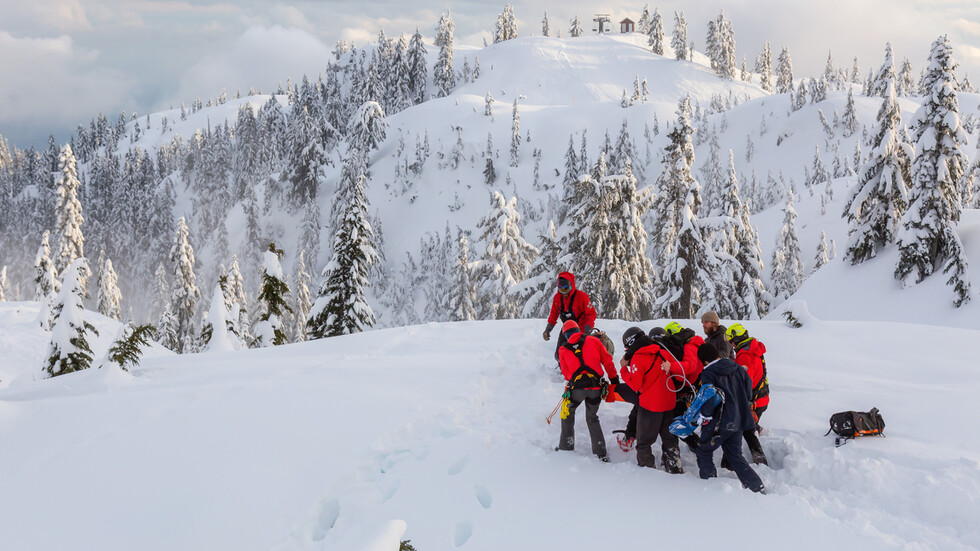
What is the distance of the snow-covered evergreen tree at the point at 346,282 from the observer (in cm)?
2138

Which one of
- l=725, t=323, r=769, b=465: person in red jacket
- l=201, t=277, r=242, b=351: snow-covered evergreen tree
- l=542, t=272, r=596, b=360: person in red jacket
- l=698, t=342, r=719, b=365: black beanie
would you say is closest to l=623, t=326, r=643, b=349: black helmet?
l=698, t=342, r=719, b=365: black beanie

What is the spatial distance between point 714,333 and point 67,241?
153 feet

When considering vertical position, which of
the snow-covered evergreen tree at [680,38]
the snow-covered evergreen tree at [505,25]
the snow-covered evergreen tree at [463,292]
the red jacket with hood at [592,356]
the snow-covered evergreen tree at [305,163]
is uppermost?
the snow-covered evergreen tree at [505,25]

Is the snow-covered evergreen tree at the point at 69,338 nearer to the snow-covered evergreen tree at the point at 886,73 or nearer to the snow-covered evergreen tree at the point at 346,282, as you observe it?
the snow-covered evergreen tree at the point at 346,282

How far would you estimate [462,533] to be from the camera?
5715mm

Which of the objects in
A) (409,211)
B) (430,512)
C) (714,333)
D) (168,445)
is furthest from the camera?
(409,211)

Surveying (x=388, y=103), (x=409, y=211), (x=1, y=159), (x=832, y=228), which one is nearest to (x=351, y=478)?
(x=832, y=228)

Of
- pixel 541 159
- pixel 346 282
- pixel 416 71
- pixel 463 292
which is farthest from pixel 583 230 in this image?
pixel 416 71

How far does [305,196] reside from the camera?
7131cm

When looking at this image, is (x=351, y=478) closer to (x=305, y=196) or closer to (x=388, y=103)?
(x=305, y=196)

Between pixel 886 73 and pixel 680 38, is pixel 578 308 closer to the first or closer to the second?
pixel 886 73

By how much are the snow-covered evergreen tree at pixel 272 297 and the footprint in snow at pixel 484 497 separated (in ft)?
50.4

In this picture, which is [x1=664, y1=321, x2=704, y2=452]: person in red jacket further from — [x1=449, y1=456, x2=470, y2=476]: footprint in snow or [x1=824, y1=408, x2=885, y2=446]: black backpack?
[x1=449, y1=456, x2=470, y2=476]: footprint in snow

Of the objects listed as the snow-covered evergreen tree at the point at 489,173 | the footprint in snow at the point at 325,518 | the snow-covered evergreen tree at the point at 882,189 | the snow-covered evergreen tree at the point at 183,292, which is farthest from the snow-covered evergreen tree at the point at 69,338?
the snow-covered evergreen tree at the point at 489,173
